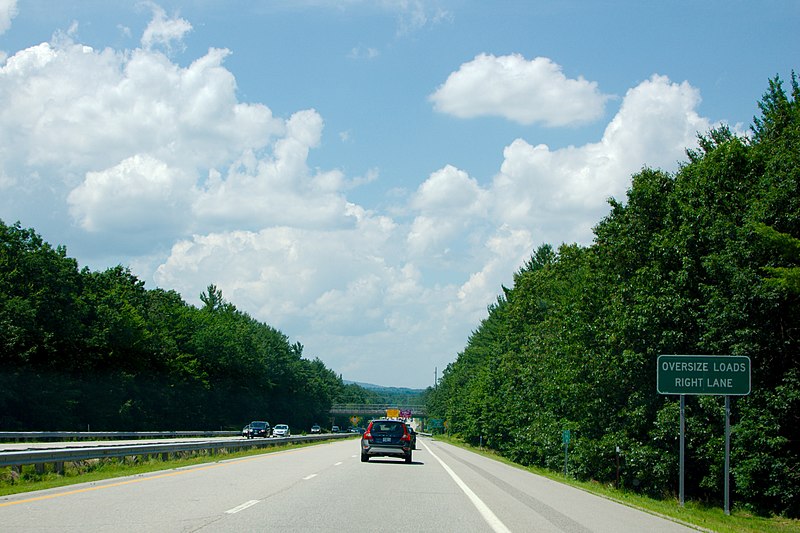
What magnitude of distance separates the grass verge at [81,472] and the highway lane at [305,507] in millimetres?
1161

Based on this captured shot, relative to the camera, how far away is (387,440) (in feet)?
101

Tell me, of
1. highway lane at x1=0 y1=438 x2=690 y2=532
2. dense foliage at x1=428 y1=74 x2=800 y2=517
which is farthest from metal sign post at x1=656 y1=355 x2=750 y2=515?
dense foliage at x1=428 y1=74 x2=800 y2=517

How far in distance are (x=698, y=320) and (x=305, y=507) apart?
19479 millimetres

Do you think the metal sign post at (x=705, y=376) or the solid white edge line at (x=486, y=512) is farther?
the metal sign post at (x=705, y=376)

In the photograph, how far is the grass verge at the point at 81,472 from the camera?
1766cm

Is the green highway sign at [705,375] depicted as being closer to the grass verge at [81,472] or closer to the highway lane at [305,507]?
the highway lane at [305,507]

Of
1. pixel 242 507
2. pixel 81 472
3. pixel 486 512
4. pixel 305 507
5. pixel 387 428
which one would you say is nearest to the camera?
pixel 242 507

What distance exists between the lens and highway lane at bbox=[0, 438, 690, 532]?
1118 cm

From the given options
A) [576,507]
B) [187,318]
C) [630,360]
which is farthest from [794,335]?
[187,318]

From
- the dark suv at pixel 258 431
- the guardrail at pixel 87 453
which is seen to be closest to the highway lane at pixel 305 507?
the guardrail at pixel 87 453

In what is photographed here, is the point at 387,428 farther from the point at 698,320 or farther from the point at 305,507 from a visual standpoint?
the point at 305,507

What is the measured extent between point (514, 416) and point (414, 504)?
1644 inches

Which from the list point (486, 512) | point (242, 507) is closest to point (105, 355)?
point (242, 507)

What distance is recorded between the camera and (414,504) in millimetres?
14875
